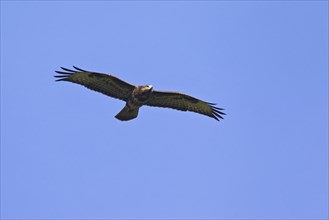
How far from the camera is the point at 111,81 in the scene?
2984 centimetres

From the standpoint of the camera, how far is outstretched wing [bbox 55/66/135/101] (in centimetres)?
2966

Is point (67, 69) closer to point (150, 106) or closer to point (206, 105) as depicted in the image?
point (150, 106)

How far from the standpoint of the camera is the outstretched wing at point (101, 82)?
29656mm

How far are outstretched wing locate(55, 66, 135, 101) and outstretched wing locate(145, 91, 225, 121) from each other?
1042 millimetres

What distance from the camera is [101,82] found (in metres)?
30.0

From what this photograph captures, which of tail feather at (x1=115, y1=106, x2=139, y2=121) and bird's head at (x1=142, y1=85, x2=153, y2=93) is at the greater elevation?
bird's head at (x1=142, y1=85, x2=153, y2=93)

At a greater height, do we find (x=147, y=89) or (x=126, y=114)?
(x=147, y=89)

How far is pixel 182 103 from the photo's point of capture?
3147 cm

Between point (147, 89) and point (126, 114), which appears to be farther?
point (126, 114)

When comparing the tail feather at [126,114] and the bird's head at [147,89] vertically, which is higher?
the bird's head at [147,89]

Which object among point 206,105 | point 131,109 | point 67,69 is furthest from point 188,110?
point 67,69

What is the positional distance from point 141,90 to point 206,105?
138 inches

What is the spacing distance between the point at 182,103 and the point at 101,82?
328 centimetres

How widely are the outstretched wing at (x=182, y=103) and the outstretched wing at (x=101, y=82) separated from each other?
1042 mm
